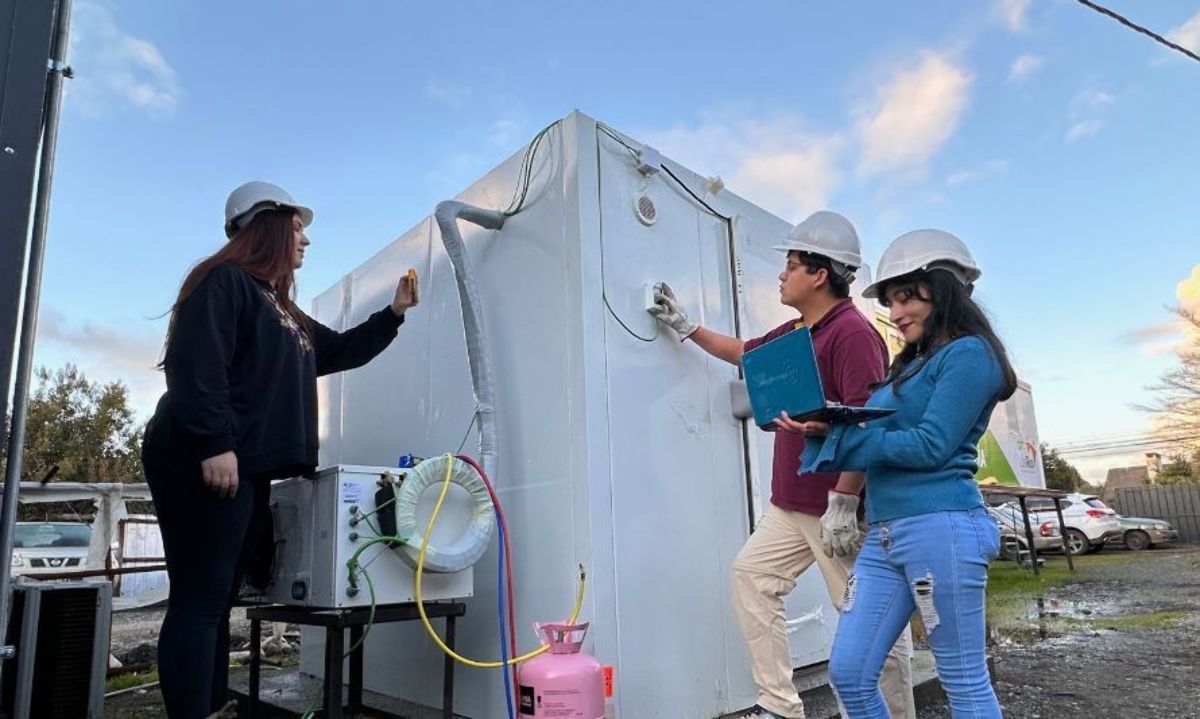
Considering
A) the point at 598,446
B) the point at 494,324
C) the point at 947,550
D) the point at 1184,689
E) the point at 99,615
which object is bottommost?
the point at 1184,689

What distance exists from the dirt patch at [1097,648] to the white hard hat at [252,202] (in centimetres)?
→ 336

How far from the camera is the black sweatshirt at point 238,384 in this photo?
83.7 inches

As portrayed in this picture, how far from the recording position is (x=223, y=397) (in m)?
2.17

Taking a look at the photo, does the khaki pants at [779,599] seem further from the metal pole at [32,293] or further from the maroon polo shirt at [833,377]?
the metal pole at [32,293]

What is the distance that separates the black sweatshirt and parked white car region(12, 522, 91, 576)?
903cm

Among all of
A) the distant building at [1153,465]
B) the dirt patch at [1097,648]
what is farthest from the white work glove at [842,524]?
the distant building at [1153,465]

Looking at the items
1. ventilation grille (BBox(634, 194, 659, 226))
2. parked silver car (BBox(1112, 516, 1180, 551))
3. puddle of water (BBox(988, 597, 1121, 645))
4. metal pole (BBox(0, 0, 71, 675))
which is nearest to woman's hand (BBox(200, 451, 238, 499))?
metal pole (BBox(0, 0, 71, 675))

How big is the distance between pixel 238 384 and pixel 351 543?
66 cm

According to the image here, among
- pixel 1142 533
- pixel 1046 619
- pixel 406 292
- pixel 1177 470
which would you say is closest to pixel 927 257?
pixel 406 292

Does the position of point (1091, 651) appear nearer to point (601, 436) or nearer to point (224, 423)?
point (601, 436)

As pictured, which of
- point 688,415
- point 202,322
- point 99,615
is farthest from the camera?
point 99,615

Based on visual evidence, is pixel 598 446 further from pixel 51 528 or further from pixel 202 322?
pixel 51 528

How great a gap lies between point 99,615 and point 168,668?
216cm

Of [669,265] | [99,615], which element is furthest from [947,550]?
[99,615]
